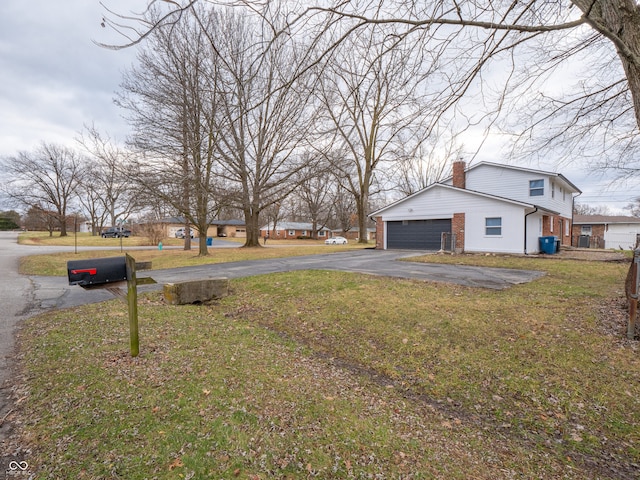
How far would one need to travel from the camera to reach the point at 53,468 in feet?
6.61

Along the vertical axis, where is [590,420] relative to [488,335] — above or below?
below

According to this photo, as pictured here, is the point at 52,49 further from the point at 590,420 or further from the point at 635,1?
the point at 590,420

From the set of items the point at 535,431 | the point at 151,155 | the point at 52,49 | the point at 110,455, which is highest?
the point at 151,155

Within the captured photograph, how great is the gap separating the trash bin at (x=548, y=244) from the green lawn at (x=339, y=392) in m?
12.3

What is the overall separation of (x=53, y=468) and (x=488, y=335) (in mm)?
5077

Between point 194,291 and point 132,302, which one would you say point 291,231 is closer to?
point 194,291

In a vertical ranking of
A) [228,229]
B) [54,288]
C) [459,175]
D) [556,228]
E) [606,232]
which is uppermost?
[459,175]

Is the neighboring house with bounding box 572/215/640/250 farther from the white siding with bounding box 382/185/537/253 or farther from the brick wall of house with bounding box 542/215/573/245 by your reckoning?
the white siding with bounding box 382/185/537/253

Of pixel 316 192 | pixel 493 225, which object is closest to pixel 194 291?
pixel 493 225

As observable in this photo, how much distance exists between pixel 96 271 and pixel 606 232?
42471 millimetres

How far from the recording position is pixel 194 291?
669 centimetres

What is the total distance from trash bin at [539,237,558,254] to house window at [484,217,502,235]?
8.76 feet

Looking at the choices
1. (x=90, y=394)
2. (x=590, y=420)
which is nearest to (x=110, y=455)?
(x=90, y=394)

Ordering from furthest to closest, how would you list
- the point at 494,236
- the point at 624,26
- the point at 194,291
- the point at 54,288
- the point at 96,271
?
the point at 494,236
the point at 54,288
the point at 194,291
the point at 96,271
the point at 624,26
